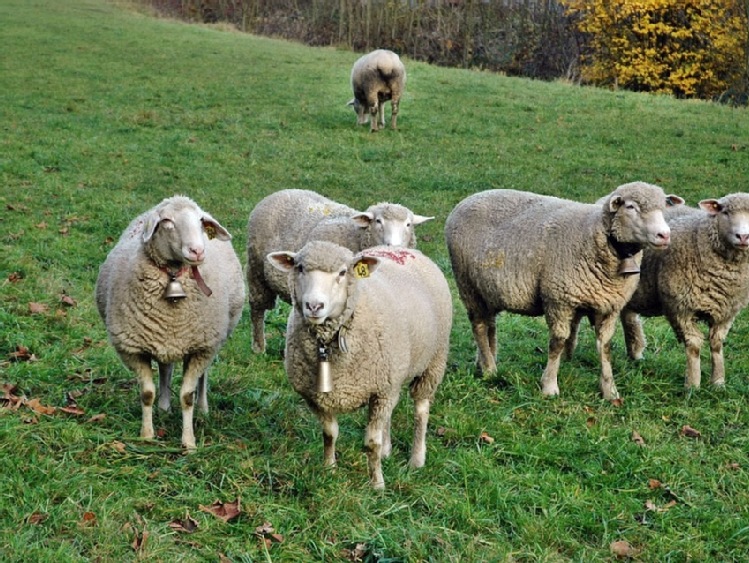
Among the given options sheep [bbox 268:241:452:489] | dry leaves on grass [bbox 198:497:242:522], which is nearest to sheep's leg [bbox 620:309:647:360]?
sheep [bbox 268:241:452:489]

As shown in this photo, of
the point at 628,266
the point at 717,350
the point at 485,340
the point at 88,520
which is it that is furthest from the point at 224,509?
the point at 717,350

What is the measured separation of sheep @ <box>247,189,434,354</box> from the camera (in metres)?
7.10

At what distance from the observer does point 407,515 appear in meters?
4.57

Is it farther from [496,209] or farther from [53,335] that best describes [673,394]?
[53,335]

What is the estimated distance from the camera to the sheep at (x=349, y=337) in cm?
447

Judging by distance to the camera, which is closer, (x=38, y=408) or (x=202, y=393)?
(x=38, y=408)

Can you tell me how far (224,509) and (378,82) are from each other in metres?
13.4

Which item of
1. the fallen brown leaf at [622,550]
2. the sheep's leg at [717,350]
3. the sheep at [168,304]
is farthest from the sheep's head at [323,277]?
the sheep's leg at [717,350]

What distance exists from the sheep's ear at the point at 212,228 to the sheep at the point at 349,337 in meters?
0.82

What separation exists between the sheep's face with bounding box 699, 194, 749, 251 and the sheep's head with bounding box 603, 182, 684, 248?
0.52 meters

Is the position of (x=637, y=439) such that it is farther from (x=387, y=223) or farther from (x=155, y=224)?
(x=155, y=224)

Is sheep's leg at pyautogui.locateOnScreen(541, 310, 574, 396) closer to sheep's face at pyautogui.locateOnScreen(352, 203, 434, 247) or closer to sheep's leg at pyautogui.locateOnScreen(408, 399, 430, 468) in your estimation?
sheep's face at pyautogui.locateOnScreen(352, 203, 434, 247)

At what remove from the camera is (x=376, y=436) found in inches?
189

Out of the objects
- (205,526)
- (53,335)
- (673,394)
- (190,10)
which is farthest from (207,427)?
(190,10)
